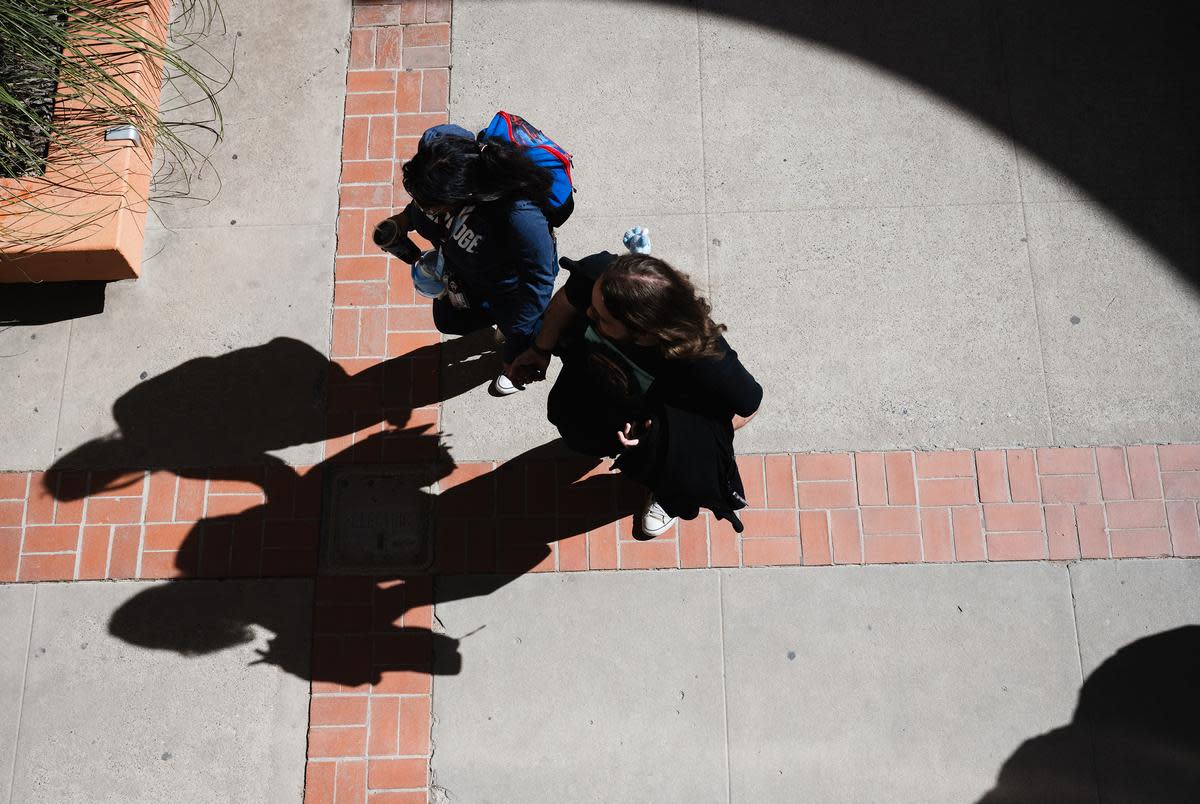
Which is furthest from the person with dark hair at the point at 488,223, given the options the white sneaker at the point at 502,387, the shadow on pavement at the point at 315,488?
the shadow on pavement at the point at 315,488

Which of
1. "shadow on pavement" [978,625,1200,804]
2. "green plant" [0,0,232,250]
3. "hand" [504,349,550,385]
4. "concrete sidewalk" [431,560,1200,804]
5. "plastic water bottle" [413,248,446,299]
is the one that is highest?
"green plant" [0,0,232,250]

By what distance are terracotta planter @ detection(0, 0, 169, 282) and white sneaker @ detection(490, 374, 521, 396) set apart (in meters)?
1.85

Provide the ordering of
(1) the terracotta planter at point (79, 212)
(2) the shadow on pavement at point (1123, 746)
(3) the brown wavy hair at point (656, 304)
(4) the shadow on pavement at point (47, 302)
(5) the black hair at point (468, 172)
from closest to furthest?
(3) the brown wavy hair at point (656, 304) → (5) the black hair at point (468, 172) → (2) the shadow on pavement at point (1123, 746) → (1) the terracotta planter at point (79, 212) → (4) the shadow on pavement at point (47, 302)

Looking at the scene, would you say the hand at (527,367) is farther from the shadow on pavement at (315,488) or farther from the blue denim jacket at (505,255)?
the shadow on pavement at (315,488)

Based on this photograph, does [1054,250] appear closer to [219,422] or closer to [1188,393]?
[1188,393]

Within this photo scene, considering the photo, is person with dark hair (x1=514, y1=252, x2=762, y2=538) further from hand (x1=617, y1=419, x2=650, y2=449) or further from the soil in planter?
the soil in planter

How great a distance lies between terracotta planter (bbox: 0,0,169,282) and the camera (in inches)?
158

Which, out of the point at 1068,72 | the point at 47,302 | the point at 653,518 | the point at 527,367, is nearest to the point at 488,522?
the point at 653,518

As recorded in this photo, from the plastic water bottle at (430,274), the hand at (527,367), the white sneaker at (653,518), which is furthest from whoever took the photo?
the white sneaker at (653,518)

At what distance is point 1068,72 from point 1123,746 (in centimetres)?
329

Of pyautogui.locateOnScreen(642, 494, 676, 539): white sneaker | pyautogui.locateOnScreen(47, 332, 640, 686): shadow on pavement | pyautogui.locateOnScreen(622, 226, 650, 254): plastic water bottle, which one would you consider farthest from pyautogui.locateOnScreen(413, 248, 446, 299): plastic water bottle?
pyautogui.locateOnScreen(642, 494, 676, 539): white sneaker

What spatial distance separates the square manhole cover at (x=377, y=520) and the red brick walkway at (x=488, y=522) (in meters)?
0.06

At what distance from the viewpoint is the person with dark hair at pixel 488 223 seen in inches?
112

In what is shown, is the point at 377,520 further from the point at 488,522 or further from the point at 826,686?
the point at 826,686
